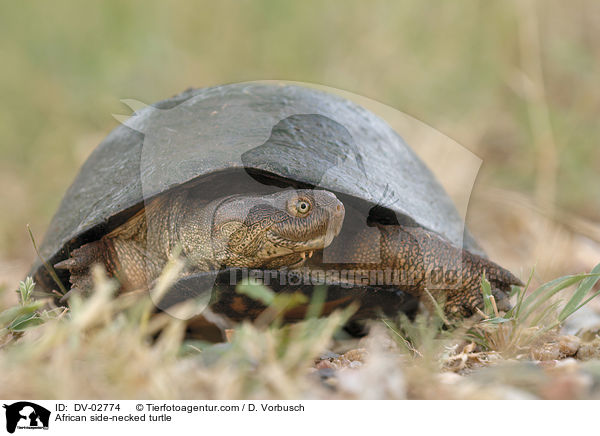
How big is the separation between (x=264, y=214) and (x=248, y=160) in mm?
187

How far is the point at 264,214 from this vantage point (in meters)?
1.89

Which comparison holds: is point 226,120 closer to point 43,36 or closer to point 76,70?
point 76,70

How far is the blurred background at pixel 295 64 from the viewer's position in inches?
213

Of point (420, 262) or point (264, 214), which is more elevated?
point (264, 214)

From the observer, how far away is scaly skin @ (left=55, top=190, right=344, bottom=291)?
1.85 m

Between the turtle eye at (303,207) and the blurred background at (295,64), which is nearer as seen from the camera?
the turtle eye at (303,207)

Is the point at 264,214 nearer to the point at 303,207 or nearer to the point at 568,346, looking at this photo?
the point at 303,207

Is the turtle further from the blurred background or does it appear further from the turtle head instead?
the blurred background

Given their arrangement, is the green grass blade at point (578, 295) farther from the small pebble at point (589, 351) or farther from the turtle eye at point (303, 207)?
the turtle eye at point (303, 207)

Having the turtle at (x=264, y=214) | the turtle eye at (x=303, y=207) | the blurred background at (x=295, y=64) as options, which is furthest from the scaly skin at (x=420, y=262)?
the blurred background at (x=295, y=64)

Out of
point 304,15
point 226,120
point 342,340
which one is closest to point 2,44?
point 304,15

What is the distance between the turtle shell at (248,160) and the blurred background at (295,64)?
2792 millimetres
